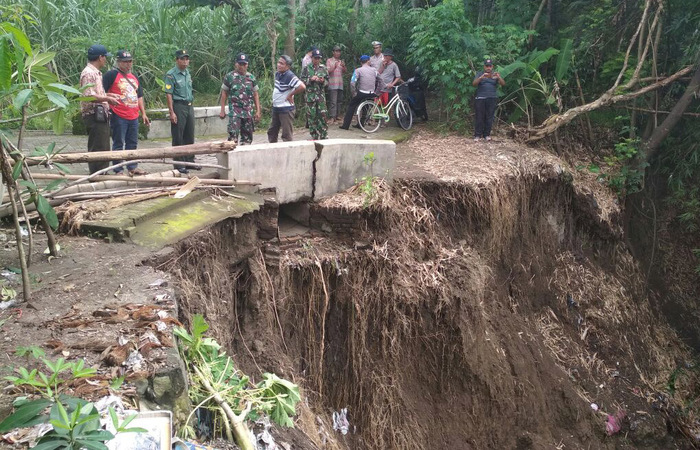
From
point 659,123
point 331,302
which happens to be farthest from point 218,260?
point 659,123

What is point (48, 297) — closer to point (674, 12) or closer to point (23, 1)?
point (23, 1)

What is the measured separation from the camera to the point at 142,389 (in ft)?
10.8

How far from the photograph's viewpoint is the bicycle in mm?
12727

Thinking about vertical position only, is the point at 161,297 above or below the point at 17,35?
below

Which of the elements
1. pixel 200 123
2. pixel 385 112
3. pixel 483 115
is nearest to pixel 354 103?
pixel 385 112

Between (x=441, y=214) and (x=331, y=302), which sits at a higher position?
(x=441, y=214)

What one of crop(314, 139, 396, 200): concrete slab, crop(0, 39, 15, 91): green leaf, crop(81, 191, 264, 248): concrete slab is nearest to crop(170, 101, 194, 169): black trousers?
crop(314, 139, 396, 200): concrete slab

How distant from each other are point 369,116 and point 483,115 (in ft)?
7.18

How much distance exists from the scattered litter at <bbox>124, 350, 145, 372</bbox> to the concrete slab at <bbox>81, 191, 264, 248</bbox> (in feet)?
5.93

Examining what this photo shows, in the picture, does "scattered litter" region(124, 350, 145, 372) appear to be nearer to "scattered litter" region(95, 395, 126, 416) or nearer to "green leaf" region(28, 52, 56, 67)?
"scattered litter" region(95, 395, 126, 416)

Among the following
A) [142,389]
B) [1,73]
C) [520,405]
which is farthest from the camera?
[520,405]

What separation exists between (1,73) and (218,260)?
2823mm

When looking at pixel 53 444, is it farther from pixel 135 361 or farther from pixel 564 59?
pixel 564 59

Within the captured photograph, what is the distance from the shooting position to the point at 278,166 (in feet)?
24.9
